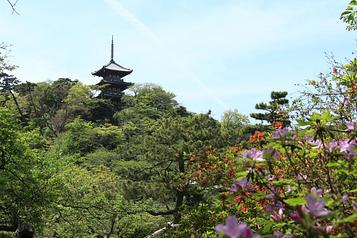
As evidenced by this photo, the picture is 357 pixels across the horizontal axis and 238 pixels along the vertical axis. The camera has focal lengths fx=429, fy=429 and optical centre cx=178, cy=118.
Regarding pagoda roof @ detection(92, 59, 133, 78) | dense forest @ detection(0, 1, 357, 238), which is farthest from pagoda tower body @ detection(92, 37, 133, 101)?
dense forest @ detection(0, 1, 357, 238)

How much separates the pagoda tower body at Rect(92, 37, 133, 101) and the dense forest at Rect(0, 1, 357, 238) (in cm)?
1186

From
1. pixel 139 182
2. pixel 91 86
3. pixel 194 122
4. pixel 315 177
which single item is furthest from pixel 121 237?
pixel 91 86

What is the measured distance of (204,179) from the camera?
8055mm

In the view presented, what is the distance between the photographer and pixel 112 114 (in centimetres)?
3055

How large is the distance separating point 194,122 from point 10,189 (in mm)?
5791

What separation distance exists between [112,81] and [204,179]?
2761cm

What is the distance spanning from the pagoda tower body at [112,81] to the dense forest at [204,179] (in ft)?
38.9

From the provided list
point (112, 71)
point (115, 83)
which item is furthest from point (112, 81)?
point (112, 71)

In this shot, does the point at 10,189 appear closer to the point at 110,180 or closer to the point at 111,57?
the point at 110,180

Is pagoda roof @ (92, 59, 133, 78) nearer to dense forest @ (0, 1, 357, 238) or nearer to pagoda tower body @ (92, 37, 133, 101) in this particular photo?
pagoda tower body @ (92, 37, 133, 101)

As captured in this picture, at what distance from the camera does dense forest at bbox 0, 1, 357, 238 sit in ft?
4.85

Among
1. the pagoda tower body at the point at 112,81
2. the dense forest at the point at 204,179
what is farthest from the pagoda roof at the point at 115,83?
the dense forest at the point at 204,179

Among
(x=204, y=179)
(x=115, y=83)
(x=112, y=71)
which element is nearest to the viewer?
(x=204, y=179)

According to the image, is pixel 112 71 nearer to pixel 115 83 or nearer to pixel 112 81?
pixel 112 81
